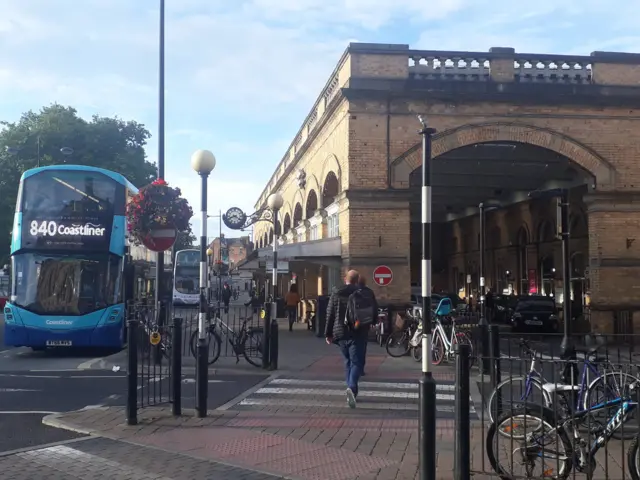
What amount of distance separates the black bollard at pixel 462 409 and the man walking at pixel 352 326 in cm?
374

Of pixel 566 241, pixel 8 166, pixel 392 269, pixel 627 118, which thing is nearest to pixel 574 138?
pixel 627 118

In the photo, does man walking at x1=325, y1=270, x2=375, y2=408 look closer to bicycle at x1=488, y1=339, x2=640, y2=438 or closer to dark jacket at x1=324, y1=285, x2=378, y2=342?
dark jacket at x1=324, y1=285, x2=378, y2=342

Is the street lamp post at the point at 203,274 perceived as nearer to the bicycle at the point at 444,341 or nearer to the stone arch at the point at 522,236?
the bicycle at the point at 444,341

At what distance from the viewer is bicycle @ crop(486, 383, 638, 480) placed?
5590mm

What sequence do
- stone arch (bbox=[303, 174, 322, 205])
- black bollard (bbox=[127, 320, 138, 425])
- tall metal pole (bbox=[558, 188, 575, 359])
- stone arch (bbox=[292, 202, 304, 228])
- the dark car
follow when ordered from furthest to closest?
stone arch (bbox=[292, 202, 304, 228]) → stone arch (bbox=[303, 174, 322, 205]) → the dark car → tall metal pole (bbox=[558, 188, 575, 359]) → black bollard (bbox=[127, 320, 138, 425])

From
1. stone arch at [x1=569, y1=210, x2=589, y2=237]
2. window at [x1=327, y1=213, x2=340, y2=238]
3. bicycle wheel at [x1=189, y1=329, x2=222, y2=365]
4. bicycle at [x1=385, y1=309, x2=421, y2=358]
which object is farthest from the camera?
stone arch at [x1=569, y1=210, x2=589, y2=237]

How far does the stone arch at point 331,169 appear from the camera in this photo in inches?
820

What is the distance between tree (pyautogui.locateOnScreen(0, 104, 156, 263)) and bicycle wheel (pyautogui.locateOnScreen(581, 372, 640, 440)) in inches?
1313

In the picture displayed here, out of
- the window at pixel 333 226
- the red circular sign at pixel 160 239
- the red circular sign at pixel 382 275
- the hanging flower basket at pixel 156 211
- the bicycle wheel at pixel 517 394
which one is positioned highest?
the window at pixel 333 226

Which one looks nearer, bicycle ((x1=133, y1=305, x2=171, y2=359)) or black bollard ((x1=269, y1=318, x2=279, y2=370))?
bicycle ((x1=133, y1=305, x2=171, y2=359))

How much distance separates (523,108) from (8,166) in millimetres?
28142

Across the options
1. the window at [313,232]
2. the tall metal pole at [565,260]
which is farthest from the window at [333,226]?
the tall metal pole at [565,260]

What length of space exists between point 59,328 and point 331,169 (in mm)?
9922

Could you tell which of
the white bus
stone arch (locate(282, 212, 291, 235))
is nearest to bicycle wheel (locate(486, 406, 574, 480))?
stone arch (locate(282, 212, 291, 235))
